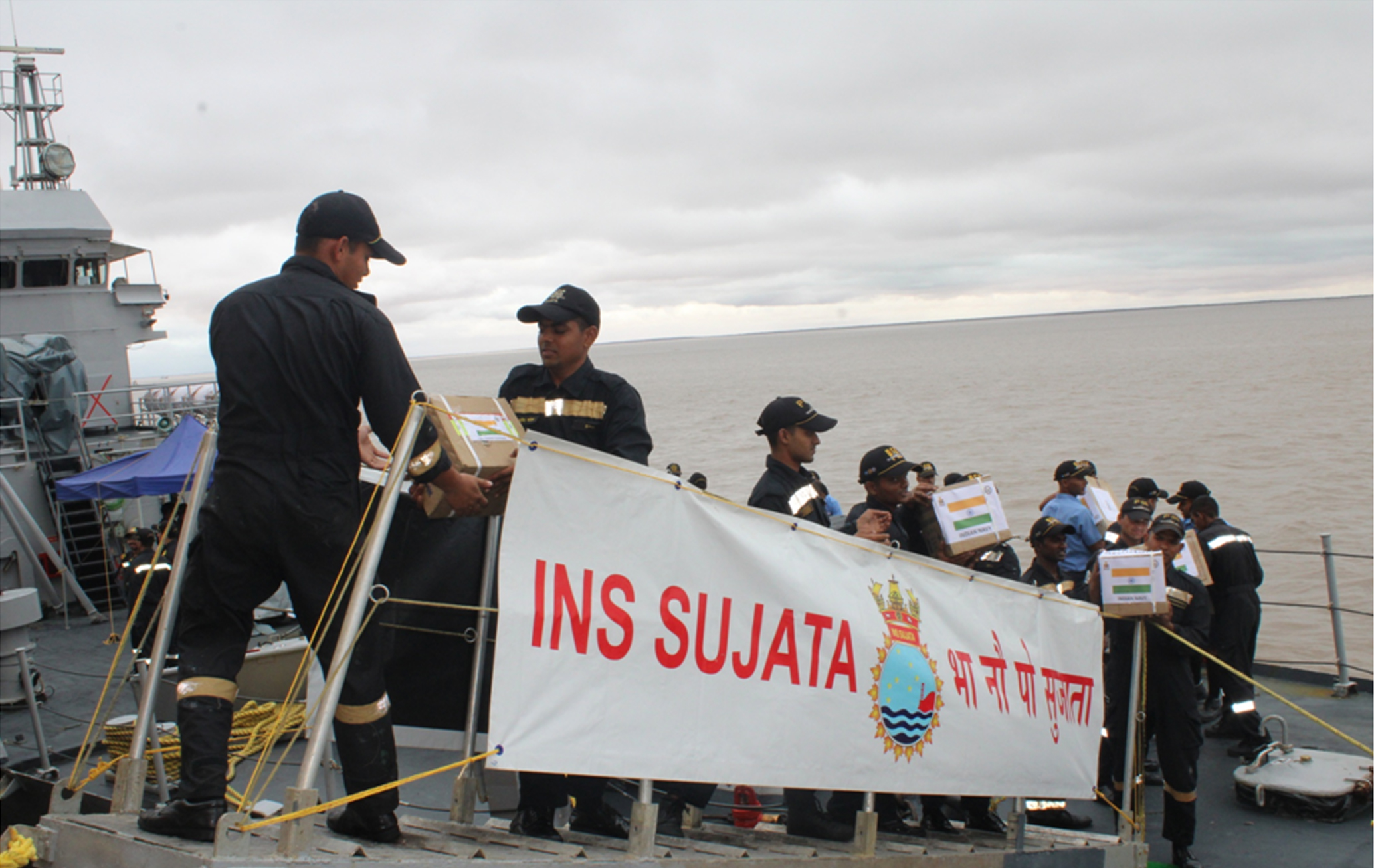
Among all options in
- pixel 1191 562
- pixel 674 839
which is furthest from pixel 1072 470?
pixel 674 839

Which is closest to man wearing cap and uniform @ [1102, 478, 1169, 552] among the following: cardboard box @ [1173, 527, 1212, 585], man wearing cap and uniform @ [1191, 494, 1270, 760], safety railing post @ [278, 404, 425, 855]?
cardboard box @ [1173, 527, 1212, 585]

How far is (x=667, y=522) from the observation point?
301cm

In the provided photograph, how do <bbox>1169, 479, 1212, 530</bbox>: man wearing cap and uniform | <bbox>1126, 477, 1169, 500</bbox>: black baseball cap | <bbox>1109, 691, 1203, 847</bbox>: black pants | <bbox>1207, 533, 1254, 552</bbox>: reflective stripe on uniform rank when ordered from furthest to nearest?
1. <bbox>1169, 479, 1212, 530</bbox>: man wearing cap and uniform
2. <bbox>1126, 477, 1169, 500</bbox>: black baseball cap
3. <bbox>1207, 533, 1254, 552</bbox>: reflective stripe on uniform
4. <bbox>1109, 691, 1203, 847</bbox>: black pants

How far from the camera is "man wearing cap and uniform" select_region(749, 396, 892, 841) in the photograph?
165 inches

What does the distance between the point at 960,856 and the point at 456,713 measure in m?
2.01

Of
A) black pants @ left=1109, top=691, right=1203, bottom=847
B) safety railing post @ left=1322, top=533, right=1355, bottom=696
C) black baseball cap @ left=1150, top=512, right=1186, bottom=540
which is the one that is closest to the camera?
black pants @ left=1109, top=691, right=1203, bottom=847

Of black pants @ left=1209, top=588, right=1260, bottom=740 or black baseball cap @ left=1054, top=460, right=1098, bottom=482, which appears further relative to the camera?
black baseball cap @ left=1054, top=460, right=1098, bottom=482

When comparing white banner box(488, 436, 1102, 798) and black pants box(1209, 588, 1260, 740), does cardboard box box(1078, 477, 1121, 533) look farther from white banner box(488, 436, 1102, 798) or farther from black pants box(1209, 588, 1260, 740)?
white banner box(488, 436, 1102, 798)

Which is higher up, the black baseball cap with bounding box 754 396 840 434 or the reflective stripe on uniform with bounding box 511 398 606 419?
the black baseball cap with bounding box 754 396 840 434

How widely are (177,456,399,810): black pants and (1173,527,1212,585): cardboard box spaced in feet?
16.2

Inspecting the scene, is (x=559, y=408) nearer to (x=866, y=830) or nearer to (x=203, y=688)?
(x=203, y=688)

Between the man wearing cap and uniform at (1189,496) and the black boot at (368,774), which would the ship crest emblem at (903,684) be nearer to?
the black boot at (368,774)

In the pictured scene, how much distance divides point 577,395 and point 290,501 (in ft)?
4.54

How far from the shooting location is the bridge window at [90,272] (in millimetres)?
19031
